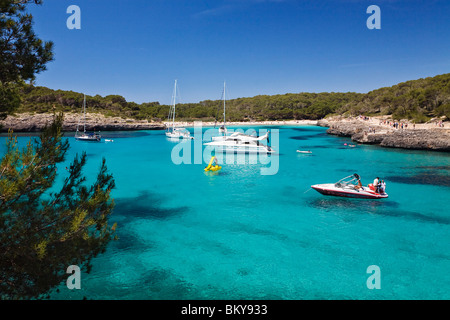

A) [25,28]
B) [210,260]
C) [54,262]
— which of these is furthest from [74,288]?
[25,28]

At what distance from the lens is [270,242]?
47.7ft

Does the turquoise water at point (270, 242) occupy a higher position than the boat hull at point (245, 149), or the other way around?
the boat hull at point (245, 149)

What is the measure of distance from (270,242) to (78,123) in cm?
8261

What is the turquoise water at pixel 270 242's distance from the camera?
10.7 m

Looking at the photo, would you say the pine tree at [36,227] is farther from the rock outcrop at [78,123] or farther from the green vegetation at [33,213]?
the rock outcrop at [78,123]

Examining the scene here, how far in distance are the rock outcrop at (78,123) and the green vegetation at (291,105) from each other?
4.18m

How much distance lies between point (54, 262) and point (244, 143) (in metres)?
37.9

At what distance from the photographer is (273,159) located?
132ft

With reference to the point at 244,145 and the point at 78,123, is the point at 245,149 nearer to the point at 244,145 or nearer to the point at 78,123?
the point at 244,145

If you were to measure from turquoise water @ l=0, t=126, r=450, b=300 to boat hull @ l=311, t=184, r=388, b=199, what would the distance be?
0.47 metres

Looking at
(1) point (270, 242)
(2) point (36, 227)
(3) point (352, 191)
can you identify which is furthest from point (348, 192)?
(2) point (36, 227)
